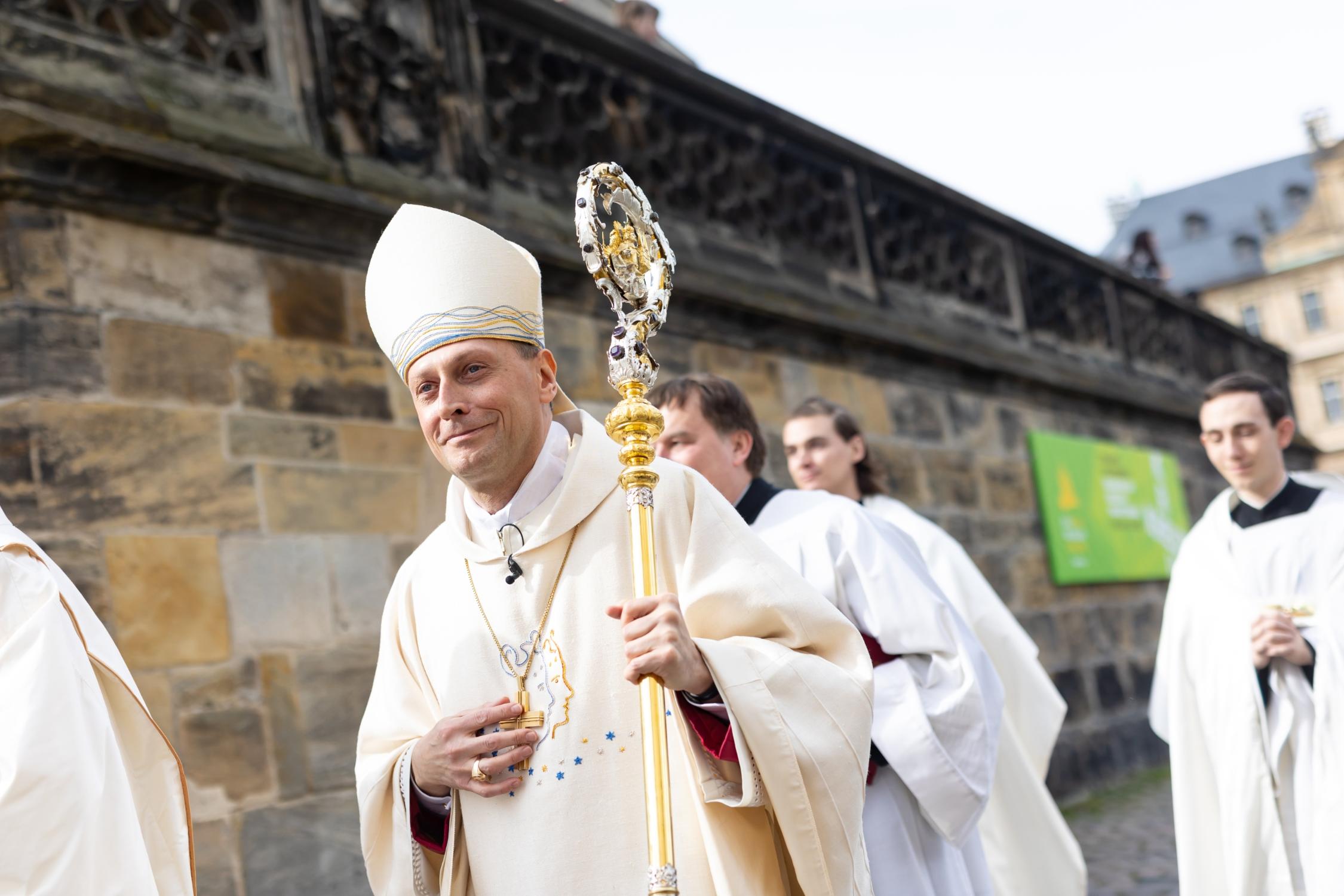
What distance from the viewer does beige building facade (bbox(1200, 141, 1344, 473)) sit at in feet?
154

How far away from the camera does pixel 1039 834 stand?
5.08 meters

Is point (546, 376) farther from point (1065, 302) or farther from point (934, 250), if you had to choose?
point (1065, 302)

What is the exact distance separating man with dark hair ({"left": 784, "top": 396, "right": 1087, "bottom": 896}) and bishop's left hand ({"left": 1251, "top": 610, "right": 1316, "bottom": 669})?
0.89 meters

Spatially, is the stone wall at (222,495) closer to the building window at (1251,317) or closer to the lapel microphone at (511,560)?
the lapel microphone at (511,560)

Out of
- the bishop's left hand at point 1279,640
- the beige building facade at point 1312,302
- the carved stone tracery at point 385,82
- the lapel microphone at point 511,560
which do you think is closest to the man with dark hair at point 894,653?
the lapel microphone at point 511,560

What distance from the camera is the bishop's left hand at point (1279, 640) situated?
4695mm

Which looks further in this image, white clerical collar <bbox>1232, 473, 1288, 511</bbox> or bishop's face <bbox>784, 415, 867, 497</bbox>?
white clerical collar <bbox>1232, 473, 1288, 511</bbox>

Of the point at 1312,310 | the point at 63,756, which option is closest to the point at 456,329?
the point at 63,756

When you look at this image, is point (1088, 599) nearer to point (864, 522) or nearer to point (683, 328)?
point (683, 328)

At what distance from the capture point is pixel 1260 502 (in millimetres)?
5180

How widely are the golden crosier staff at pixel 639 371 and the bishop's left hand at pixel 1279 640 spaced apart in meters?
3.02

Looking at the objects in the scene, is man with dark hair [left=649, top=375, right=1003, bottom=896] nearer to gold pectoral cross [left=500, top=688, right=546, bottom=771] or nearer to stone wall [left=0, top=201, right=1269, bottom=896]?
gold pectoral cross [left=500, top=688, right=546, bottom=771]

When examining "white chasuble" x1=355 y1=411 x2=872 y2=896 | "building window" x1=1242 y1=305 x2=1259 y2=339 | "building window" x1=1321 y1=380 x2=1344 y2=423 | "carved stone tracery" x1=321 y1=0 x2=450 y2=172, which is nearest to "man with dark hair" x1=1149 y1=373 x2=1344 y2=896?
"white chasuble" x1=355 y1=411 x2=872 y2=896

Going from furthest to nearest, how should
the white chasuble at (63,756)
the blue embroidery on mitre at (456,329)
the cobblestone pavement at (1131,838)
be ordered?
the cobblestone pavement at (1131,838) → the blue embroidery on mitre at (456,329) → the white chasuble at (63,756)
